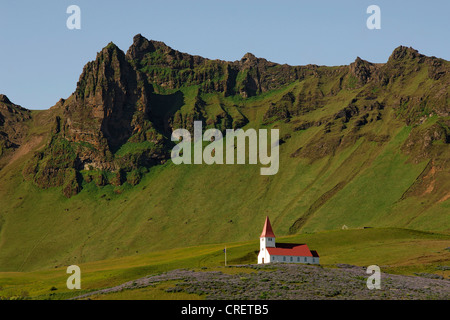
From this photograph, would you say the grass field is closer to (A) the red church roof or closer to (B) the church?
(B) the church

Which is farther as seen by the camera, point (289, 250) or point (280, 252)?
point (289, 250)

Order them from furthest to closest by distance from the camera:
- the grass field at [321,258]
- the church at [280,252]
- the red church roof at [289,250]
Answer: the red church roof at [289,250], the church at [280,252], the grass field at [321,258]

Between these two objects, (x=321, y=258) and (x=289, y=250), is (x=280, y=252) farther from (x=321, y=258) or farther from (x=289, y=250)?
(x=321, y=258)

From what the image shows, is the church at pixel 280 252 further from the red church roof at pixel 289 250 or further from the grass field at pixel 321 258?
the grass field at pixel 321 258

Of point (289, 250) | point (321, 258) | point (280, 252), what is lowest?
point (321, 258)

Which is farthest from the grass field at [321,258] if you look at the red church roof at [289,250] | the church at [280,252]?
the red church roof at [289,250]

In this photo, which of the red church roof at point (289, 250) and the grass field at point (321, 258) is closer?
the grass field at point (321, 258)

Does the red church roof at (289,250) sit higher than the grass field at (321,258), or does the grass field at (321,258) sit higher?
the red church roof at (289,250)

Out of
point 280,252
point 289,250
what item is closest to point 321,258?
point 289,250

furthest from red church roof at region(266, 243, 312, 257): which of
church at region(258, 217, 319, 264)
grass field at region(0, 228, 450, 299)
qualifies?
grass field at region(0, 228, 450, 299)

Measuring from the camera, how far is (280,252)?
128 m

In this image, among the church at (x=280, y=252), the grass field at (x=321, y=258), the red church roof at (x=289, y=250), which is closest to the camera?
the grass field at (x=321, y=258)

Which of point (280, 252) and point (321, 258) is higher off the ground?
point (280, 252)

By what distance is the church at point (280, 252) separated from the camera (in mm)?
127219
